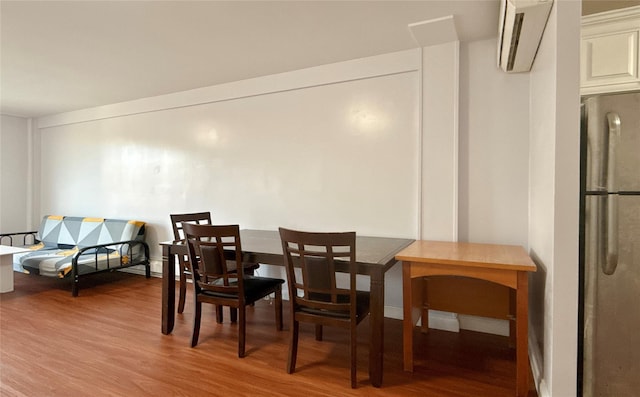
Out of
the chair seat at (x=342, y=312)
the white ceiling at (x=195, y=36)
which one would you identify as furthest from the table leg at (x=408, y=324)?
Answer: the white ceiling at (x=195, y=36)

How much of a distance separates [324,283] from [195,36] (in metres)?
2.16

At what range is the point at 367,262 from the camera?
202cm

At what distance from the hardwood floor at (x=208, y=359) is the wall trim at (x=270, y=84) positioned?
7.37ft

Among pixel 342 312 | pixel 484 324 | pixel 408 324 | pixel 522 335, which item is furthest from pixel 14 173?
pixel 522 335

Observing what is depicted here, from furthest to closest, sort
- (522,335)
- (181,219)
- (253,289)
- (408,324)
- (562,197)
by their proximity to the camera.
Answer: (181,219)
(253,289)
(408,324)
(522,335)
(562,197)

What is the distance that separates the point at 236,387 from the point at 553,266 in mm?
1814

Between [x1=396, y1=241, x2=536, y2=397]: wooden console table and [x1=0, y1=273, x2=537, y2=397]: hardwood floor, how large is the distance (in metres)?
0.19

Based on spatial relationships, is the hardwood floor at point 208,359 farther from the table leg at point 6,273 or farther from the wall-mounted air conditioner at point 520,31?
the wall-mounted air conditioner at point 520,31

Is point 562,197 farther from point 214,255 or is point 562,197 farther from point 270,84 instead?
point 270,84

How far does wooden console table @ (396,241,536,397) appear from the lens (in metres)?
1.90

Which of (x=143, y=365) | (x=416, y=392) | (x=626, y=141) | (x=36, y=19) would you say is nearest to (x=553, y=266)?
(x=626, y=141)

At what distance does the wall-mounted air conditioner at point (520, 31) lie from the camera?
5.45ft

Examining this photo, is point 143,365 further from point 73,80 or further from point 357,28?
point 73,80

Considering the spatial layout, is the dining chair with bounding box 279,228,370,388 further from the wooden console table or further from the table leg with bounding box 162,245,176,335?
the table leg with bounding box 162,245,176,335
